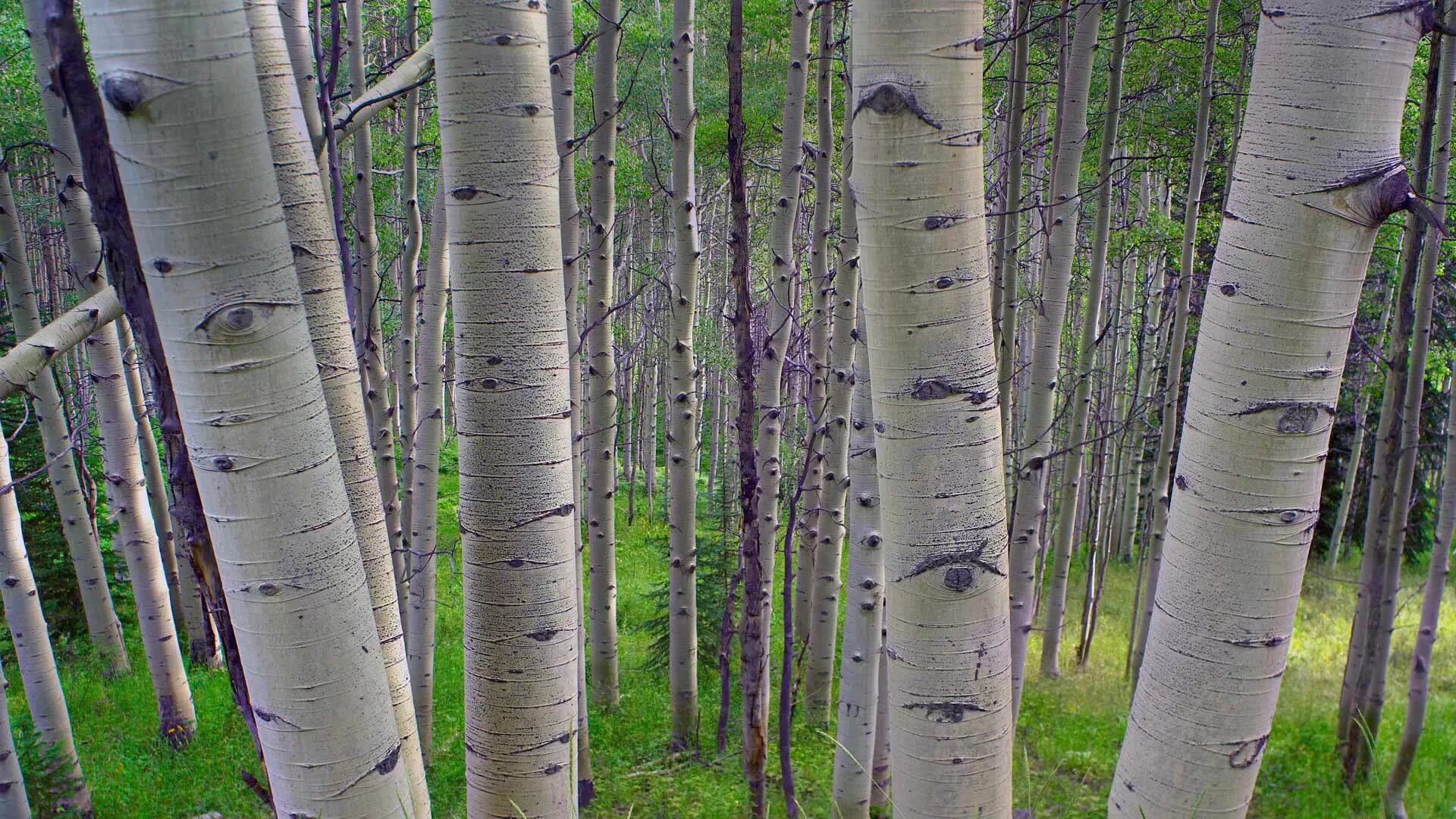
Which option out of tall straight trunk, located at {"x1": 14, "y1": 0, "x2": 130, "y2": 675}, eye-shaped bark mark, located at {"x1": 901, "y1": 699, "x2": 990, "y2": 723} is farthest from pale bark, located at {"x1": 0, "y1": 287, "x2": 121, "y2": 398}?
tall straight trunk, located at {"x1": 14, "y1": 0, "x2": 130, "y2": 675}

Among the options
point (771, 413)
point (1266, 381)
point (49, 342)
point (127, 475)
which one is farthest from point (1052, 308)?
point (127, 475)

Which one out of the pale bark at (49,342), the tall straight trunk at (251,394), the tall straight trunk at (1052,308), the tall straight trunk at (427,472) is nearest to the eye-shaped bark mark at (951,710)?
the tall straight trunk at (251,394)

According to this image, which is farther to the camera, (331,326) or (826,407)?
(826,407)

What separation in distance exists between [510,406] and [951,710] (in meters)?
0.91

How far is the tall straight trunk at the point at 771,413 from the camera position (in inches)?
203

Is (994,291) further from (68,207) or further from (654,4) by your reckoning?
(654,4)

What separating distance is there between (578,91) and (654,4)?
12.6 feet

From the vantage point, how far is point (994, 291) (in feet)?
19.3

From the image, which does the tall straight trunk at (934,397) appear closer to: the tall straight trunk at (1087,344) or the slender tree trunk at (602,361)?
the slender tree trunk at (602,361)

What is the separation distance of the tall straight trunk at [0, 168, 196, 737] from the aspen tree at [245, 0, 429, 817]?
516 centimetres

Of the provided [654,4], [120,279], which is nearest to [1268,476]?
[120,279]

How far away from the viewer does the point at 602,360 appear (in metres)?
6.61

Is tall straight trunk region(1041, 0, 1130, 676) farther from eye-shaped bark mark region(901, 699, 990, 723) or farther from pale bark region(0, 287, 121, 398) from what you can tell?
pale bark region(0, 287, 121, 398)

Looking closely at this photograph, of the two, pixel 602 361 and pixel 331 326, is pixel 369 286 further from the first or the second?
pixel 331 326
